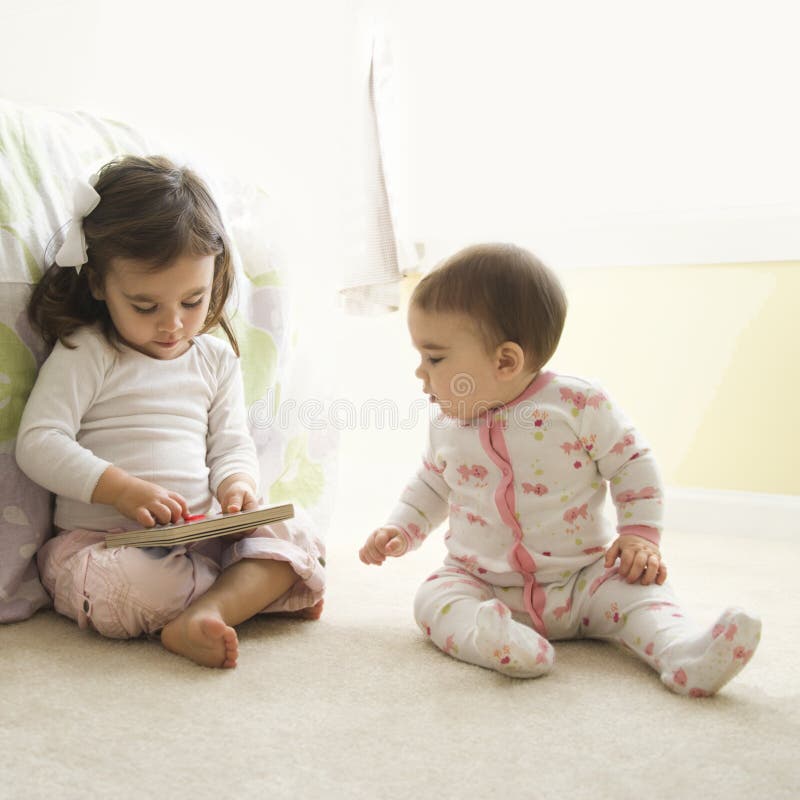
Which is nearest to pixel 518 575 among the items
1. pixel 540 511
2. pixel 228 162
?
pixel 540 511

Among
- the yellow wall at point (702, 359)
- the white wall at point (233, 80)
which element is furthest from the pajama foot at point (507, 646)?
the yellow wall at point (702, 359)

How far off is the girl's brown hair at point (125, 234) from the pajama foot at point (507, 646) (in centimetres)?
59

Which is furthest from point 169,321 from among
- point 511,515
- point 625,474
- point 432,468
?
point 625,474

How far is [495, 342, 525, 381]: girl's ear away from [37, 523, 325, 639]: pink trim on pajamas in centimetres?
34

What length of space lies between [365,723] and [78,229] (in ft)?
2.31

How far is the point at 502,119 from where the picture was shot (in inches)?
81.8

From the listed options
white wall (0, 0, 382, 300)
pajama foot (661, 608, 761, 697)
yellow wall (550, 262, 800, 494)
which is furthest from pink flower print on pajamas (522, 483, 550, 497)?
yellow wall (550, 262, 800, 494)

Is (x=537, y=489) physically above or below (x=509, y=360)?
below

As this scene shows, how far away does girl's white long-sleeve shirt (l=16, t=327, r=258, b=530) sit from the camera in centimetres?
104

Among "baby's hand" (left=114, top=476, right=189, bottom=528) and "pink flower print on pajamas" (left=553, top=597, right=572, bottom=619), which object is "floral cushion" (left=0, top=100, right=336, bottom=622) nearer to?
"baby's hand" (left=114, top=476, right=189, bottom=528)

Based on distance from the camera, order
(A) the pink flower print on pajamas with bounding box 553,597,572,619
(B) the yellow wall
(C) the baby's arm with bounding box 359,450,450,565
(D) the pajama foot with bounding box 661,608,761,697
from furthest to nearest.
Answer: (B) the yellow wall < (C) the baby's arm with bounding box 359,450,450,565 < (A) the pink flower print on pajamas with bounding box 553,597,572,619 < (D) the pajama foot with bounding box 661,608,761,697

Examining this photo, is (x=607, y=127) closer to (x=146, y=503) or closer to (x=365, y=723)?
(x=146, y=503)

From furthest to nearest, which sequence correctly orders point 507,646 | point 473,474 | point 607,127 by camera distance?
point 607,127
point 473,474
point 507,646

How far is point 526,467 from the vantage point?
1058 mm
